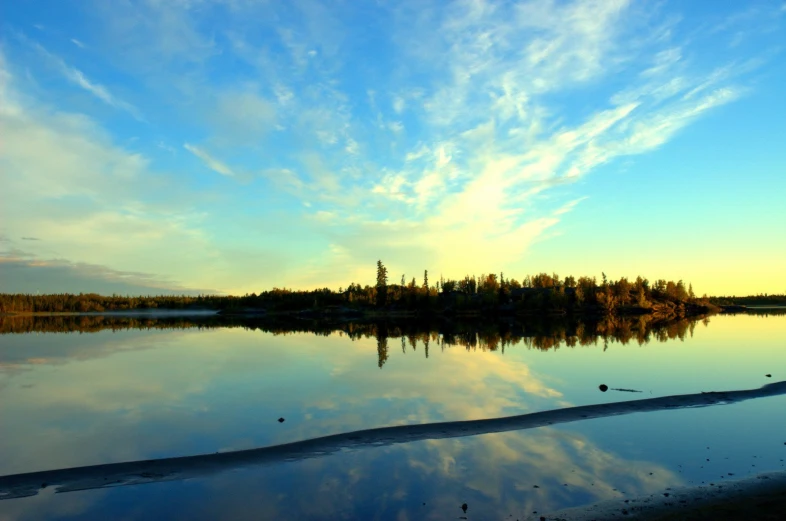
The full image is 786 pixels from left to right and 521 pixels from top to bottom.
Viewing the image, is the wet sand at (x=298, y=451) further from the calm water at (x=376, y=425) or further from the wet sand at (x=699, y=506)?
the calm water at (x=376, y=425)

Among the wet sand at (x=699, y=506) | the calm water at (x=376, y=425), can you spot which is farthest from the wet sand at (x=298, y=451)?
the calm water at (x=376, y=425)

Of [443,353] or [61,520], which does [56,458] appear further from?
[443,353]

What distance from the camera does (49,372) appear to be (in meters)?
41.2

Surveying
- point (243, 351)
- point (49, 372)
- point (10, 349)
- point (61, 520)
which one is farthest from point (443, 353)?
point (10, 349)

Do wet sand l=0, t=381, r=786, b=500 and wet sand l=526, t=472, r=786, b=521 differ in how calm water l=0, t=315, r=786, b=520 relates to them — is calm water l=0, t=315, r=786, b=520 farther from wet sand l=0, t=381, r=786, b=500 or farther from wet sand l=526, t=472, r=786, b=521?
wet sand l=0, t=381, r=786, b=500

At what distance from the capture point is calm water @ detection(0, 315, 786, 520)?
14.3m

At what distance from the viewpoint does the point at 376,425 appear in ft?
76.3

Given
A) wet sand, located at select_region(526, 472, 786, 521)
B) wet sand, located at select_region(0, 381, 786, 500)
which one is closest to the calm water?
wet sand, located at select_region(526, 472, 786, 521)

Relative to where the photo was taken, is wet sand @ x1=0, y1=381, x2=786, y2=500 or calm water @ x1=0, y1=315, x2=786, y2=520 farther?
wet sand @ x1=0, y1=381, x2=786, y2=500

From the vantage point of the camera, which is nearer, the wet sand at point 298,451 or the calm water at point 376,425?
the calm water at point 376,425

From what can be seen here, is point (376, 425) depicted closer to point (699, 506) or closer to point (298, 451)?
point (298, 451)

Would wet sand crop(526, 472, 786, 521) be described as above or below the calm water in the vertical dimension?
above

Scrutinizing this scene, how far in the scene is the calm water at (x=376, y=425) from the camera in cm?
1430

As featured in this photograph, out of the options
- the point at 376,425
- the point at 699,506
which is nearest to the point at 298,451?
the point at 376,425
